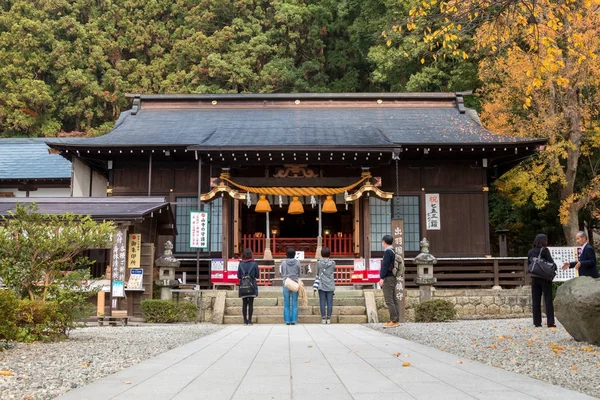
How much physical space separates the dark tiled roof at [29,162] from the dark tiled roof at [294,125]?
3278 mm

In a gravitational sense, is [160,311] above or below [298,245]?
below

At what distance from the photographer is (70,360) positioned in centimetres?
629

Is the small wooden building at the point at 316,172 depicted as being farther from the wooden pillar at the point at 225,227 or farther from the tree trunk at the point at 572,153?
the tree trunk at the point at 572,153

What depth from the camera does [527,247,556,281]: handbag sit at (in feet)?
32.0

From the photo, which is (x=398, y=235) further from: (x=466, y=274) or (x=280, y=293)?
(x=466, y=274)

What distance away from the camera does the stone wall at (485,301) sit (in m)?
16.0

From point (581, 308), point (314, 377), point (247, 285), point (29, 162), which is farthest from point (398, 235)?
point (29, 162)

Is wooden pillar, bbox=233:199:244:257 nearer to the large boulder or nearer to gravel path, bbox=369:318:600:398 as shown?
gravel path, bbox=369:318:600:398

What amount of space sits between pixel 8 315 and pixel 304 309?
7.89m

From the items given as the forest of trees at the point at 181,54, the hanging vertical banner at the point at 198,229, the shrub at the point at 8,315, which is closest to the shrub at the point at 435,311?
the hanging vertical banner at the point at 198,229

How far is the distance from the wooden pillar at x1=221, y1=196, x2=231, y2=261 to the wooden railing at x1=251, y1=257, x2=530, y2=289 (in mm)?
1126

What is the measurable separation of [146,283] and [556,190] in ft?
49.6

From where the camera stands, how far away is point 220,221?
18.7 m

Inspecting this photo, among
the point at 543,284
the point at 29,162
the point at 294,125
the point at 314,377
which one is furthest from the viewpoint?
the point at 29,162
